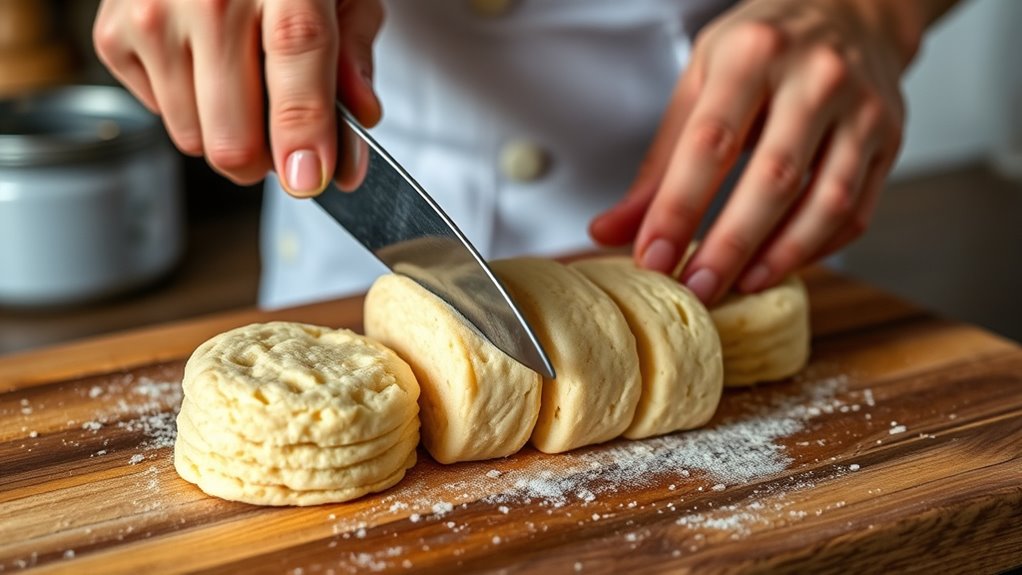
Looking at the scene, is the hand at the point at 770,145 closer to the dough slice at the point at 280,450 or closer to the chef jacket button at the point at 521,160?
the chef jacket button at the point at 521,160

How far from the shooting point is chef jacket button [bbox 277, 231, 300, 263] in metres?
2.48

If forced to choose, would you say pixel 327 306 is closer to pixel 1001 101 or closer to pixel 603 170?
pixel 603 170

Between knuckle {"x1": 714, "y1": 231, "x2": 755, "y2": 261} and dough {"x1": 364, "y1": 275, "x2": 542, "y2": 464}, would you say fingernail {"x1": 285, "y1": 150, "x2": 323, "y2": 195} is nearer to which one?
dough {"x1": 364, "y1": 275, "x2": 542, "y2": 464}

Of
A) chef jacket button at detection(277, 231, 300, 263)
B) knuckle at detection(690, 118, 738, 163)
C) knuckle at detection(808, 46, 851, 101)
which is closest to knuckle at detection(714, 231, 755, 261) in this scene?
knuckle at detection(690, 118, 738, 163)

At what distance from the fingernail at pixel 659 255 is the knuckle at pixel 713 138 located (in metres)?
0.16

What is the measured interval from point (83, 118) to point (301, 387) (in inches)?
69.5

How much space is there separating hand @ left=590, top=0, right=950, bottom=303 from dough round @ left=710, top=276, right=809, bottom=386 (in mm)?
48

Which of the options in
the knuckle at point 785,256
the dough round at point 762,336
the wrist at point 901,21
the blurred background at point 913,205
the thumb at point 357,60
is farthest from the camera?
the blurred background at point 913,205

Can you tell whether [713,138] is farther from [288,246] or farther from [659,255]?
[288,246]

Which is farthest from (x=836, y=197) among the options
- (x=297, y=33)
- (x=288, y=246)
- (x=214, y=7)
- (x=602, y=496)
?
(x=288, y=246)

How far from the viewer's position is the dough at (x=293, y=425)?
1.37 meters

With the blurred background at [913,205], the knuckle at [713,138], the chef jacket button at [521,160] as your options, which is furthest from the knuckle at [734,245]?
the blurred background at [913,205]

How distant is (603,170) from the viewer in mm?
2332

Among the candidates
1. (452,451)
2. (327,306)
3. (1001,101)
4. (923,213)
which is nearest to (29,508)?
(452,451)
